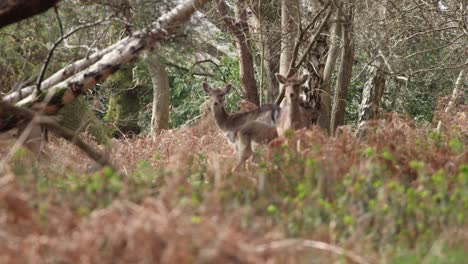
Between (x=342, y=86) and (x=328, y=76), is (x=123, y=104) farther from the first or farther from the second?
(x=342, y=86)

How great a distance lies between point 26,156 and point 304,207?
15.0ft

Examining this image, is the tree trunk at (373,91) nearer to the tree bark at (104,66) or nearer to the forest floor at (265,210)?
the tree bark at (104,66)

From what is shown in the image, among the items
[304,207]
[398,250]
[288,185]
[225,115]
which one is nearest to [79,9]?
[225,115]

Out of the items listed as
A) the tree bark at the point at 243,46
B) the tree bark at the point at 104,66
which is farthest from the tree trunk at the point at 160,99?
the tree bark at the point at 104,66

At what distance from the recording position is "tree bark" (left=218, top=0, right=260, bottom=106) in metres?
19.5

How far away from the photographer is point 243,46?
20594mm

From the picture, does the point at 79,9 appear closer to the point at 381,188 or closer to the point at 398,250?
the point at 381,188

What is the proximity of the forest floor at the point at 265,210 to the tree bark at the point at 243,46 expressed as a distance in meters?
9.34

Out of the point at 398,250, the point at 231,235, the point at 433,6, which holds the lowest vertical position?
the point at 398,250

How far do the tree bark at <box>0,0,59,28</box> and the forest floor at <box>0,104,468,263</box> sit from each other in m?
1.68

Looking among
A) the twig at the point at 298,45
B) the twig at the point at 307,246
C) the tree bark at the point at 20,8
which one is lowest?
the twig at the point at 307,246

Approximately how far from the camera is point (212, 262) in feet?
19.1

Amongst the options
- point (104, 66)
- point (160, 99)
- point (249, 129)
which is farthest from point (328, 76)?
point (104, 66)

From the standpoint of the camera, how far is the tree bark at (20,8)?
9.31 meters
